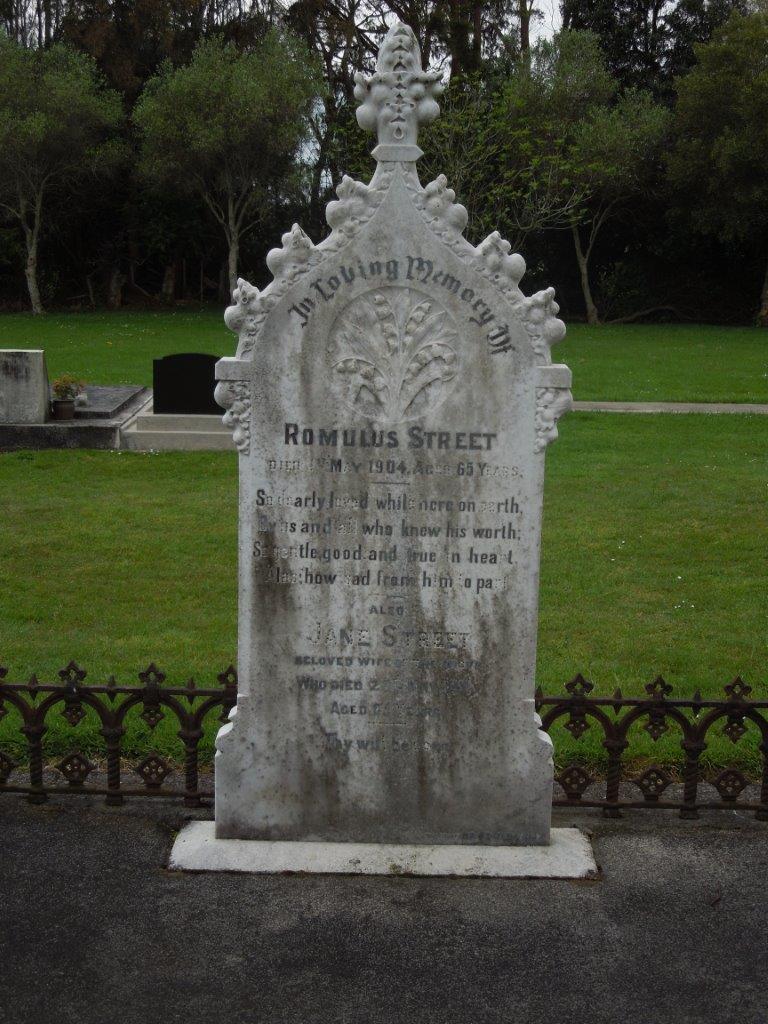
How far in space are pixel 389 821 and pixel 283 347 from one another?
211cm

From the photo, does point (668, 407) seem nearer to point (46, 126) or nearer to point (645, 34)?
point (46, 126)

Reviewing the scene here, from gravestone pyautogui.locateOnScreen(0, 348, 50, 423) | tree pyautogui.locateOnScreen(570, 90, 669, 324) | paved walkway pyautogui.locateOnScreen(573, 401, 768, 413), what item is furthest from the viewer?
tree pyautogui.locateOnScreen(570, 90, 669, 324)

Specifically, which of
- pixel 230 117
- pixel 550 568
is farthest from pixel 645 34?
pixel 550 568

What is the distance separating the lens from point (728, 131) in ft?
113

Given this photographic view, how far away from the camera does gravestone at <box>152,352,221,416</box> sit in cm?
1491

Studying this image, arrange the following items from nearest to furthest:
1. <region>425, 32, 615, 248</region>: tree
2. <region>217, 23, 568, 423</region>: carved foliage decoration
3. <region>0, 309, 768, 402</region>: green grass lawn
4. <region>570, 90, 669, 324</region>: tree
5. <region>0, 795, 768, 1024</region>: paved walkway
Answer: <region>0, 795, 768, 1024</region>: paved walkway → <region>217, 23, 568, 423</region>: carved foliage decoration → <region>0, 309, 768, 402</region>: green grass lawn → <region>425, 32, 615, 248</region>: tree → <region>570, 90, 669, 324</region>: tree

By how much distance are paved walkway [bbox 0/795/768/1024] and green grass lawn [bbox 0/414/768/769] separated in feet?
3.97

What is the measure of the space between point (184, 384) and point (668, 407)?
26.7 ft

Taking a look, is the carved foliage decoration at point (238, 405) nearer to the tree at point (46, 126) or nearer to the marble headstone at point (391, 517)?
the marble headstone at point (391, 517)

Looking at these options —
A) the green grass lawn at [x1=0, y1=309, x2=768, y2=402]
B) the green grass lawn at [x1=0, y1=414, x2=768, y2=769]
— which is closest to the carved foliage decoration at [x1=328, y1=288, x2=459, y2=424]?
the green grass lawn at [x1=0, y1=414, x2=768, y2=769]

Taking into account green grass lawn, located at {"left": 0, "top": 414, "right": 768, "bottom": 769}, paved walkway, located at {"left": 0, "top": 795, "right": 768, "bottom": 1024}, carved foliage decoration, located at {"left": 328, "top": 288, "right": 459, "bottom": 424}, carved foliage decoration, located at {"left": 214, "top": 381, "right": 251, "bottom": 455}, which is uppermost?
carved foliage decoration, located at {"left": 328, "top": 288, "right": 459, "bottom": 424}

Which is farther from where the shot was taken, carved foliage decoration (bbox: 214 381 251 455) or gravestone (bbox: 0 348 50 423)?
gravestone (bbox: 0 348 50 423)

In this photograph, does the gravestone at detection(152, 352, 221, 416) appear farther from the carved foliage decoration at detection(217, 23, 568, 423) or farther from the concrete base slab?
the concrete base slab

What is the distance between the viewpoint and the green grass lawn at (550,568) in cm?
720
